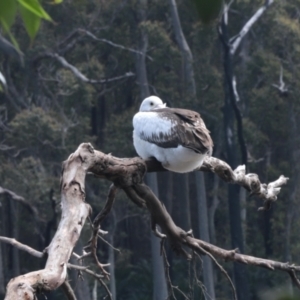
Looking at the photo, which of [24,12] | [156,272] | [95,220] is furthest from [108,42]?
[24,12]

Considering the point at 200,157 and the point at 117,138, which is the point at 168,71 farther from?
the point at 200,157

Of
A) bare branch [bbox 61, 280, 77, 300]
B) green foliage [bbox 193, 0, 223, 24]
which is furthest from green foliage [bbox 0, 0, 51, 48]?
bare branch [bbox 61, 280, 77, 300]

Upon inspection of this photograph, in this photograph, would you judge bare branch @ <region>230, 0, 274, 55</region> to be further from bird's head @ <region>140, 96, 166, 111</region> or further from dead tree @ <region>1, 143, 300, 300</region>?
dead tree @ <region>1, 143, 300, 300</region>

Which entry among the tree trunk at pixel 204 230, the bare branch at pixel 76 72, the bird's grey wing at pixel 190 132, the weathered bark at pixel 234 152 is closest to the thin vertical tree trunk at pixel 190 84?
the tree trunk at pixel 204 230

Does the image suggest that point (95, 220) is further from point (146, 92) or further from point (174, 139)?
point (146, 92)

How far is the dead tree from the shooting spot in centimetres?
195

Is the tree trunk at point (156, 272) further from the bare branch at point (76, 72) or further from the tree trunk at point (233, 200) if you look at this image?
the bare branch at point (76, 72)

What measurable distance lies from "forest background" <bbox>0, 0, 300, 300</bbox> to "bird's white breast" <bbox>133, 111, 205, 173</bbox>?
10073 millimetres

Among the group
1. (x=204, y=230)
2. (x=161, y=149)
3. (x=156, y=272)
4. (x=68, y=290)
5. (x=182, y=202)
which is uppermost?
(x=182, y=202)

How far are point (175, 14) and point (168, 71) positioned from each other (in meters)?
2.22

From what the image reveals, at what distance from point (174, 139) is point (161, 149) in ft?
0.33

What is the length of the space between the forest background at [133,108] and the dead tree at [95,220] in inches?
447

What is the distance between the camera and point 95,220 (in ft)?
10.4

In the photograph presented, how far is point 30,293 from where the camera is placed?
5.88 ft
